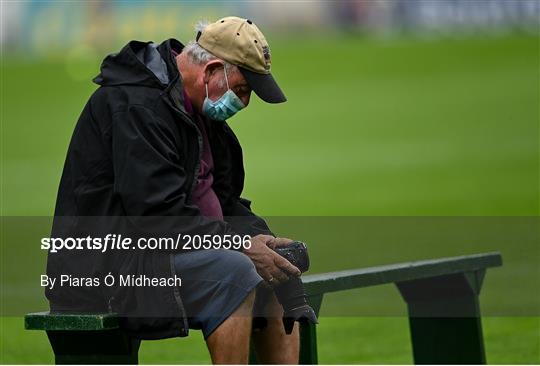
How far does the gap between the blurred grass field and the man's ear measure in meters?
2.29

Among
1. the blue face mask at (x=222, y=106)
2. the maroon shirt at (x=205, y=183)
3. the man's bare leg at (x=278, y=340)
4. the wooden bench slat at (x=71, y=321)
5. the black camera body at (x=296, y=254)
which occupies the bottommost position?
the man's bare leg at (x=278, y=340)

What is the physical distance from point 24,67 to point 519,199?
44.2ft

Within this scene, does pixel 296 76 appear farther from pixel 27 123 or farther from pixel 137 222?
pixel 137 222

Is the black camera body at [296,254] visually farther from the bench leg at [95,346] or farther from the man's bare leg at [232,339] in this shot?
the bench leg at [95,346]

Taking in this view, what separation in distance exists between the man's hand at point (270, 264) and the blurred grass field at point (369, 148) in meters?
2.37

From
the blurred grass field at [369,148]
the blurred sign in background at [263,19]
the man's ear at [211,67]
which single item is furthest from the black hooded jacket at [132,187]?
the blurred sign in background at [263,19]

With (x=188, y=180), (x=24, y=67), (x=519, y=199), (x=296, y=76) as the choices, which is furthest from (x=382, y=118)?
(x=188, y=180)

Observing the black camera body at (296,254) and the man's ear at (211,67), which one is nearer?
the black camera body at (296,254)

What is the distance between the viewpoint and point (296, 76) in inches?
961

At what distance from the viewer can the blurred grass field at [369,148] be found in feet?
26.7

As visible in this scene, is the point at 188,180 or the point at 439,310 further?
the point at 439,310

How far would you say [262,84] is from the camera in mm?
5156

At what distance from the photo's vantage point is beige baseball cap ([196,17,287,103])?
16.7 ft

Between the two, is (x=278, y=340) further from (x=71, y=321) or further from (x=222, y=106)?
(x=222, y=106)
